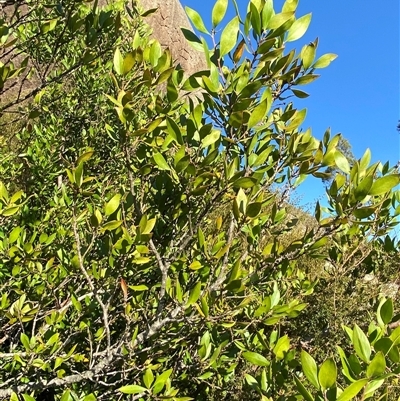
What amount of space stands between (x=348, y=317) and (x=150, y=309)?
5.59ft

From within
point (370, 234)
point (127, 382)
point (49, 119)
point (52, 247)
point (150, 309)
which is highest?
point (49, 119)

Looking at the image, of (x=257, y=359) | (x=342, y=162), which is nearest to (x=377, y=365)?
(x=257, y=359)

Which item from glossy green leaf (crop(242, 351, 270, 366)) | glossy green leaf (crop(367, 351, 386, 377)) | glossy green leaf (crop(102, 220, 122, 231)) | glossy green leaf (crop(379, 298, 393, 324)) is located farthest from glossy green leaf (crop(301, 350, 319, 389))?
glossy green leaf (crop(102, 220, 122, 231))

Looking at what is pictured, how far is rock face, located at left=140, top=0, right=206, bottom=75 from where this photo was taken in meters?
17.1

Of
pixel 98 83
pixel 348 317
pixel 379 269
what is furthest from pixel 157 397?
pixel 98 83

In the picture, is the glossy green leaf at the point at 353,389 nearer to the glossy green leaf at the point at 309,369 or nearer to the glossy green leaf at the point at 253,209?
the glossy green leaf at the point at 309,369

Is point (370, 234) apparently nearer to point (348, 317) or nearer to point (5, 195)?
point (348, 317)

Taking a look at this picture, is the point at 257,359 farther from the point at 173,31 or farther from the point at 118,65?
the point at 173,31

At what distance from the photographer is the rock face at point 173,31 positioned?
17094mm

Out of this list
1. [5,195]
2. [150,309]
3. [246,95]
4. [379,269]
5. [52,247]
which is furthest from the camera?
[379,269]

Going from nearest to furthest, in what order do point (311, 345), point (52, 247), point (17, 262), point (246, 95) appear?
1. point (246, 95)
2. point (17, 262)
3. point (52, 247)
4. point (311, 345)

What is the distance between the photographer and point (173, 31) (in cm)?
1798

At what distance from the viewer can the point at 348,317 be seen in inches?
114

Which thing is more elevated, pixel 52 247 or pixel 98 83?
pixel 98 83
